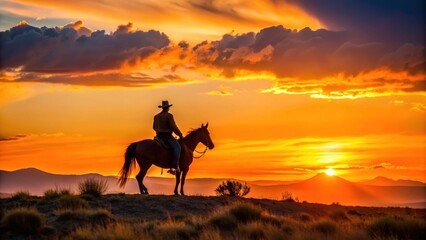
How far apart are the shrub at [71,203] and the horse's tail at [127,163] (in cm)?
444

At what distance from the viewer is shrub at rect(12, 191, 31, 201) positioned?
25155 mm

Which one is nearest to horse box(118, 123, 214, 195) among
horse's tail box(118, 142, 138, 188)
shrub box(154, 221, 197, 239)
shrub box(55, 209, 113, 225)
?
horse's tail box(118, 142, 138, 188)

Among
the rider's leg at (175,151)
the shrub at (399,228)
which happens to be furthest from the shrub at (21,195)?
the shrub at (399,228)

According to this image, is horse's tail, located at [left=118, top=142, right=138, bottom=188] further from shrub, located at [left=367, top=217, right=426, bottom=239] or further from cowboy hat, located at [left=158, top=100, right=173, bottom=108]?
shrub, located at [left=367, top=217, right=426, bottom=239]

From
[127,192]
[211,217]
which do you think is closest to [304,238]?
[211,217]

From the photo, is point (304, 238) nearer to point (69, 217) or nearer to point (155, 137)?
point (69, 217)

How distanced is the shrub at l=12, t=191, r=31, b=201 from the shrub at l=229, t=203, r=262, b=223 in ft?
26.7

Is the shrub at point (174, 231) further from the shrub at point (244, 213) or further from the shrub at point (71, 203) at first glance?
the shrub at point (71, 203)

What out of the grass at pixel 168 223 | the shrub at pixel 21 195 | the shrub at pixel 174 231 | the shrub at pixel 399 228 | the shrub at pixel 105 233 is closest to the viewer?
the shrub at pixel 105 233

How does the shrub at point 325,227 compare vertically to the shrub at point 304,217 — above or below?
below

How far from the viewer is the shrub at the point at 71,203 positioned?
75.2ft

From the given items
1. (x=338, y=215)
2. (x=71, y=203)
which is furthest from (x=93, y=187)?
(x=338, y=215)

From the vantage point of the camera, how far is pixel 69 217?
21.0 metres

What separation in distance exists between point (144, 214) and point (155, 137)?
5.81 metres
